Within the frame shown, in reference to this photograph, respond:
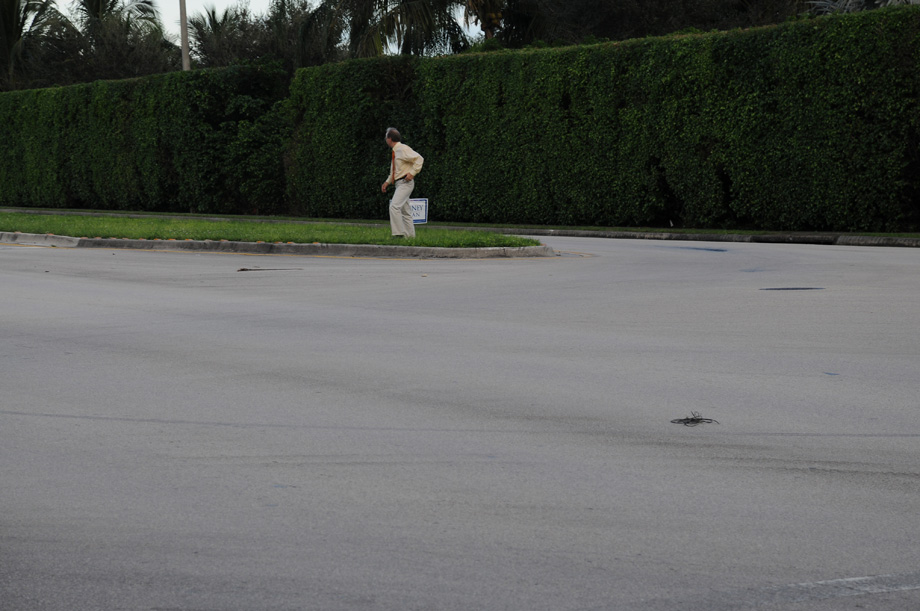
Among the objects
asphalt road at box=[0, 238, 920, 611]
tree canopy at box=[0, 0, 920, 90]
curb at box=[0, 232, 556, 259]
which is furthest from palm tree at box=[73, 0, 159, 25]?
asphalt road at box=[0, 238, 920, 611]

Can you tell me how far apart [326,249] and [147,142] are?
2121cm

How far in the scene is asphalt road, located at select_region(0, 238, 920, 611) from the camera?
12.9 feet

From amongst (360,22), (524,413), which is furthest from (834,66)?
(360,22)

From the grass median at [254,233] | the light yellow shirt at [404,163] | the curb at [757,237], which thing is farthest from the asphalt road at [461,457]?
the curb at [757,237]

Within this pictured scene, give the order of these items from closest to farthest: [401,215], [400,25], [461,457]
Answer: [461,457] < [401,215] < [400,25]

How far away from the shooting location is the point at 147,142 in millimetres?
37969

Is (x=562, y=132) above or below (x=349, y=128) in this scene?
below

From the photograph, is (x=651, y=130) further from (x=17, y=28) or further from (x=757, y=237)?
(x=17, y=28)

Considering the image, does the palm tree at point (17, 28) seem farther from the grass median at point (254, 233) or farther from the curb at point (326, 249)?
the curb at point (326, 249)

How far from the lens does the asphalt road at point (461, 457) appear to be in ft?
12.9

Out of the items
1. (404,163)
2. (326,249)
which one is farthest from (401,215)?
(326,249)

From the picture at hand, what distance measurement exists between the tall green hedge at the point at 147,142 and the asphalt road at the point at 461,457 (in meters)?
25.0

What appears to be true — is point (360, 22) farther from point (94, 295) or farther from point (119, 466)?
point (119, 466)

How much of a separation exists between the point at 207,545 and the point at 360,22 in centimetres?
4415
